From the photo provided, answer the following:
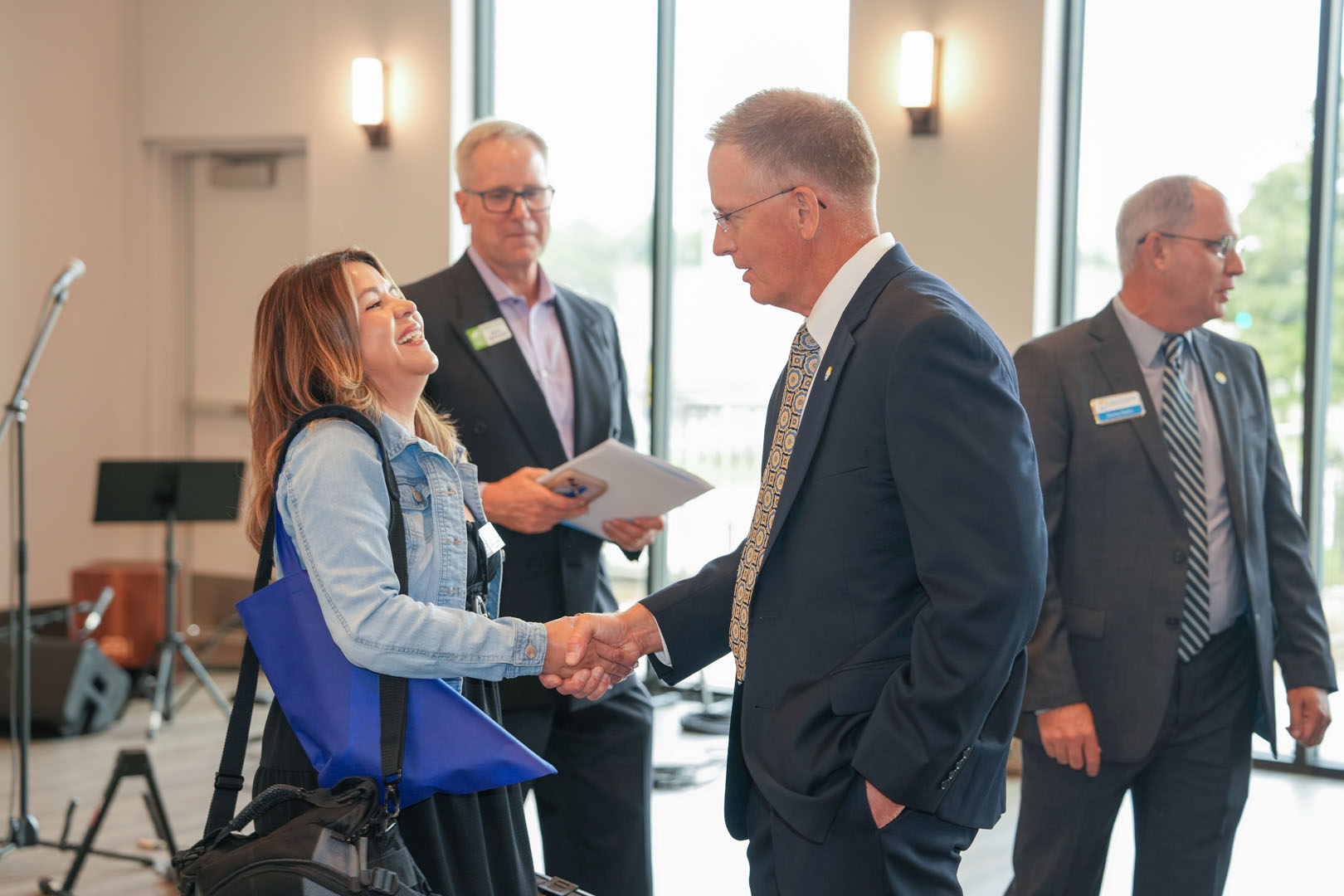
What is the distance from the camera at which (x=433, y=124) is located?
5.96 m

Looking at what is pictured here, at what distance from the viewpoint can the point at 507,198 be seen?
2.82 meters

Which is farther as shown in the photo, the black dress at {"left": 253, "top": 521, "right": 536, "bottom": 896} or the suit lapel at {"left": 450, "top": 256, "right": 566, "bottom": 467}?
the suit lapel at {"left": 450, "top": 256, "right": 566, "bottom": 467}

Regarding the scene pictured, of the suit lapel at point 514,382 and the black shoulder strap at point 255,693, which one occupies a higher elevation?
the suit lapel at point 514,382

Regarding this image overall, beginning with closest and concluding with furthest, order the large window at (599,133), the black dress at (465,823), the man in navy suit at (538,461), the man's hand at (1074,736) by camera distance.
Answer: the black dress at (465,823) → the man's hand at (1074,736) → the man in navy suit at (538,461) → the large window at (599,133)

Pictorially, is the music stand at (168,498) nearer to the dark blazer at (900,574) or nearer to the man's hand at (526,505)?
the man's hand at (526,505)

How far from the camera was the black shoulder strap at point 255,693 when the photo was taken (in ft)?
5.33

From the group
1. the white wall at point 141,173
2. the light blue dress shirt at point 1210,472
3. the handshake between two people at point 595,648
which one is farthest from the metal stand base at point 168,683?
the light blue dress shirt at point 1210,472

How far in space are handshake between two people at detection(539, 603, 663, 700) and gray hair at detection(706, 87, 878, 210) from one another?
791 millimetres

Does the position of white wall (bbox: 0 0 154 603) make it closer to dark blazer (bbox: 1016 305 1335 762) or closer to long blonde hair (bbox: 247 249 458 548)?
long blonde hair (bbox: 247 249 458 548)

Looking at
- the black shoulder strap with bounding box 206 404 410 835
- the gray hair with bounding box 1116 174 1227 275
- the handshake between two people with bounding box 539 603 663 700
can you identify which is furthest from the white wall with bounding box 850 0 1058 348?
the black shoulder strap with bounding box 206 404 410 835

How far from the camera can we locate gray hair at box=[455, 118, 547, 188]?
290cm

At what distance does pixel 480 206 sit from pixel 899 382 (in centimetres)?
153

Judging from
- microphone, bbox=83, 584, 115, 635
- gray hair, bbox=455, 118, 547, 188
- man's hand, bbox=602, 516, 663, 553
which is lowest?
microphone, bbox=83, 584, 115, 635

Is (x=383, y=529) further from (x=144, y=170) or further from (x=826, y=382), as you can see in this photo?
(x=144, y=170)
